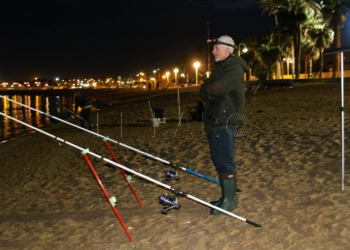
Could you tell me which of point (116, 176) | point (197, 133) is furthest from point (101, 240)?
point (197, 133)

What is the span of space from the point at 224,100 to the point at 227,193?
1.17m

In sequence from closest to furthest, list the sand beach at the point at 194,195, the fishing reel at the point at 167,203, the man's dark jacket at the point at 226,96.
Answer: the man's dark jacket at the point at 226,96 → the sand beach at the point at 194,195 → the fishing reel at the point at 167,203

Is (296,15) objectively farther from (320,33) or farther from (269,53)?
(269,53)

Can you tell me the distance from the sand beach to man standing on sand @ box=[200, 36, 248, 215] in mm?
888

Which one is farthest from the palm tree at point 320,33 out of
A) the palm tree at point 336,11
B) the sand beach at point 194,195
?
the sand beach at point 194,195

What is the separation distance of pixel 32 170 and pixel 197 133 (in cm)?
448

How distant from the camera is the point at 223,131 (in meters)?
4.73

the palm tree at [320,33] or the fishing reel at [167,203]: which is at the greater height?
the palm tree at [320,33]

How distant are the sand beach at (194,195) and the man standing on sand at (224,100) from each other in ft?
2.91

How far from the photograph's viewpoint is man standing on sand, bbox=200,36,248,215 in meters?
4.59

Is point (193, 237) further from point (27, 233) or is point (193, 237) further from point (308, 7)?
point (308, 7)

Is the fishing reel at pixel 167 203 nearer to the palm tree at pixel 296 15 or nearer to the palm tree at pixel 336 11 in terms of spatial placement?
the palm tree at pixel 296 15

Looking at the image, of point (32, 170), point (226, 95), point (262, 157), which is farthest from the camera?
point (32, 170)

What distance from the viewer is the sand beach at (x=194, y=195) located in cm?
470
